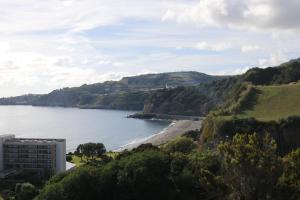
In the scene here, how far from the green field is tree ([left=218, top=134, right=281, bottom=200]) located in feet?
157

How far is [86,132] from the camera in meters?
151

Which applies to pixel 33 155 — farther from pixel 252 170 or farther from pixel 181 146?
pixel 252 170

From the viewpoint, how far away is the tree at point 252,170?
75.9 feet

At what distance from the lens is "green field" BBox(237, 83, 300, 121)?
7406 cm

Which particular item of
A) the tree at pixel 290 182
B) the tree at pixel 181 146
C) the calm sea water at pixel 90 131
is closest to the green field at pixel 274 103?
the tree at pixel 181 146

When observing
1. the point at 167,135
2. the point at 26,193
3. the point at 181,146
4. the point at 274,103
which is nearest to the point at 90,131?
the point at 167,135

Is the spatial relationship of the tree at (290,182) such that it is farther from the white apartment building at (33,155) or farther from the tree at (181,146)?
the white apartment building at (33,155)

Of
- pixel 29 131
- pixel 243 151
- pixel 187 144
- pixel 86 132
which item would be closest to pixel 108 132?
pixel 86 132

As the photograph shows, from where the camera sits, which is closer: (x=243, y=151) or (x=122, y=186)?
(x=243, y=151)

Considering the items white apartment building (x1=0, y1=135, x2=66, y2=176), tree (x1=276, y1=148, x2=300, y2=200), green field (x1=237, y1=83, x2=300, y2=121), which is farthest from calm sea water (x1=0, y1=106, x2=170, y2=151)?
tree (x1=276, y1=148, x2=300, y2=200)

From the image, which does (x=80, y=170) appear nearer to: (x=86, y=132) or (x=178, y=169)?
(x=178, y=169)

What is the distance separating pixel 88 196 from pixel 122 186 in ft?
8.82

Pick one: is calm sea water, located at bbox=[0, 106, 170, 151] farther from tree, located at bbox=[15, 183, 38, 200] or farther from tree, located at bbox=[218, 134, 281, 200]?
tree, located at bbox=[218, 134, 281, 200]

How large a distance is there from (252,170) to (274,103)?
59614 mm
